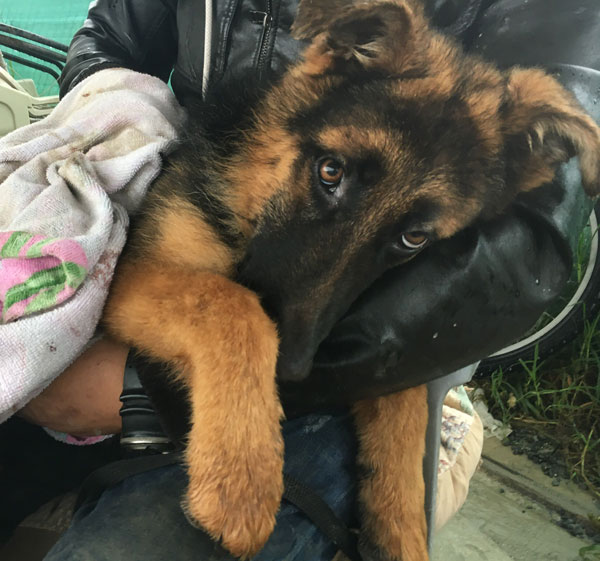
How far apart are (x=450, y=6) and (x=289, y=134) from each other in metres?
0.58

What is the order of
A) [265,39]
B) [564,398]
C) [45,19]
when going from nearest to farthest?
1. [265,39]
2. [564,398]
3. [45,19]

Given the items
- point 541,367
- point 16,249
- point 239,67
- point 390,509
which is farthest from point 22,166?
point 541,367

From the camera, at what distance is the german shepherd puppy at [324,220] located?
1259 millimetres

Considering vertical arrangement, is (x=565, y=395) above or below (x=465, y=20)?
below

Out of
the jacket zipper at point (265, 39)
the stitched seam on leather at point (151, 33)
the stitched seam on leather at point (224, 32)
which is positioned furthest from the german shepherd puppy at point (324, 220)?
the stitched seam on leather at point (151, 33)

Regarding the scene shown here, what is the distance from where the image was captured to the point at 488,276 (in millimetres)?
1375

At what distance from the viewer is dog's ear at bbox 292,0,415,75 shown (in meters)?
1.33

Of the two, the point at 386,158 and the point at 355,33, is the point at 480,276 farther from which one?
the point at 355,33

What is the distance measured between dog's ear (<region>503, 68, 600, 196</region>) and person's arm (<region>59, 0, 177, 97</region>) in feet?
5.51

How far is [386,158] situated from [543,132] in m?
0.43

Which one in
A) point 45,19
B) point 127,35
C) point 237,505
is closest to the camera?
point 237,505

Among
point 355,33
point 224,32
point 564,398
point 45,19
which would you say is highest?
point 355,33

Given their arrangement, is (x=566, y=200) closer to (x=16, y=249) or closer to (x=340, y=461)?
(x=340, y=461)

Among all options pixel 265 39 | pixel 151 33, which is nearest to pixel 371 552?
pixel 265 39
